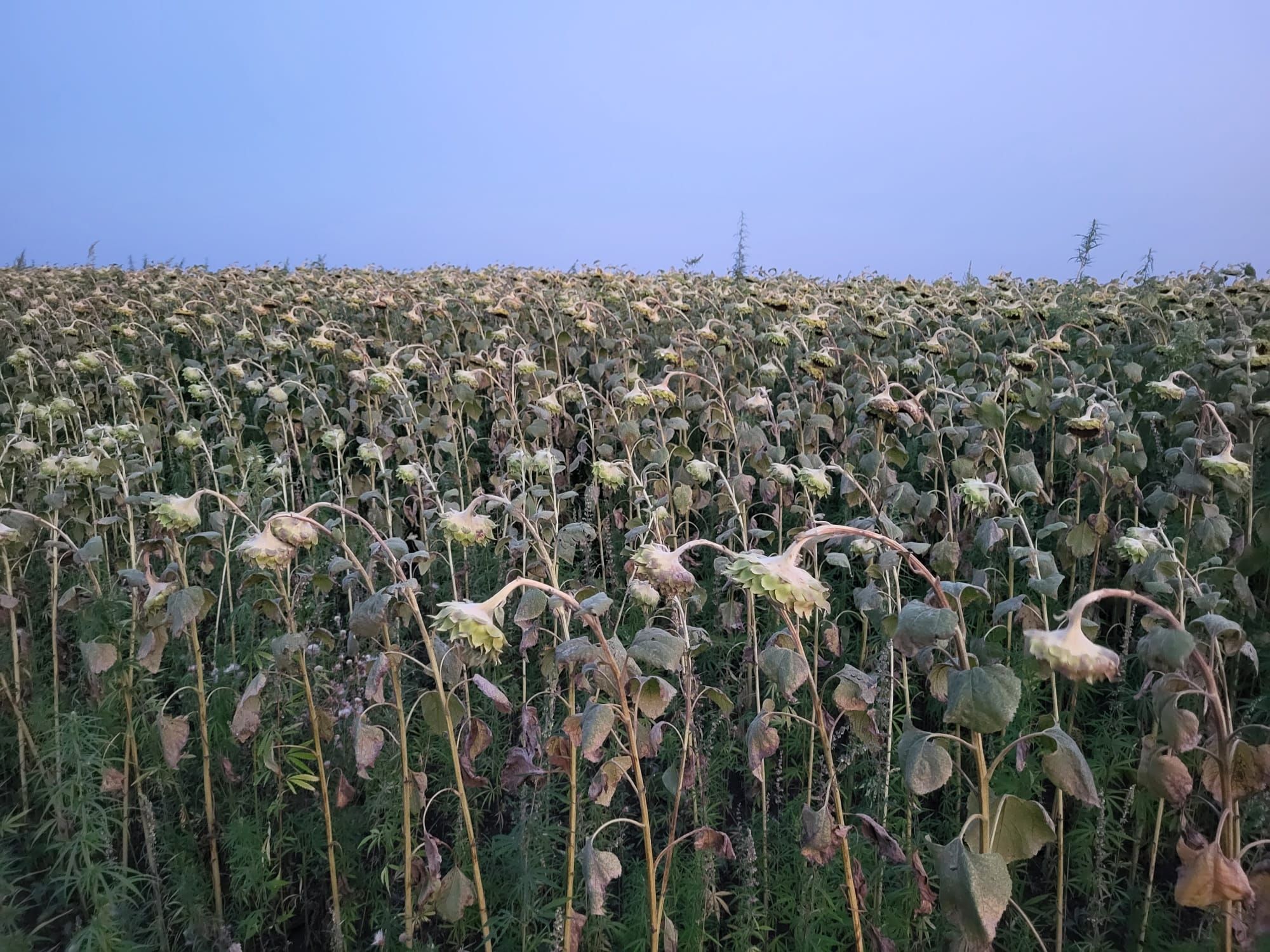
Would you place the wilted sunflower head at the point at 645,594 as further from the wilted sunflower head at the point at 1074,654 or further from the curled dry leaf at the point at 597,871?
the wilted sunflower head at the point at 1074,654

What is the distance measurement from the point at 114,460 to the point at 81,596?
84 cm

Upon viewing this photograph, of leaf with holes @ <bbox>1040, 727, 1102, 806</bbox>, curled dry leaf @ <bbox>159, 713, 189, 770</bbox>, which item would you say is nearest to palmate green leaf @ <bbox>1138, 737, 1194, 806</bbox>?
leaf with holes @ <bbox>1040, 727, 1102, 806</bbox>

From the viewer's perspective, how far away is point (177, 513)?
2045mm

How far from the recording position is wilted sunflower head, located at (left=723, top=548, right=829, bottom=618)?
1348 mm

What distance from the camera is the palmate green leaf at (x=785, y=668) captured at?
1.64m

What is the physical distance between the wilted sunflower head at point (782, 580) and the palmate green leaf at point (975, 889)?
447 mm

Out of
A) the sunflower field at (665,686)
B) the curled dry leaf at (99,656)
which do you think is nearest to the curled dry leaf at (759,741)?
the sunflower field at (665,686)

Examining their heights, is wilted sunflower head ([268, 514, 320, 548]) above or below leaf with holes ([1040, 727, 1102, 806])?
above

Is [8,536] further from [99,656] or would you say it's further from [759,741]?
[759,741]

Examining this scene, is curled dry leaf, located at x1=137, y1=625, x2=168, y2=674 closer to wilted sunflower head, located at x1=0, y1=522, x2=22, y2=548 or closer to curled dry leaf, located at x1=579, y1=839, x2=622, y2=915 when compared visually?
wilted sunflower head, located at x1=0, y1=522, x2=22, y2=548

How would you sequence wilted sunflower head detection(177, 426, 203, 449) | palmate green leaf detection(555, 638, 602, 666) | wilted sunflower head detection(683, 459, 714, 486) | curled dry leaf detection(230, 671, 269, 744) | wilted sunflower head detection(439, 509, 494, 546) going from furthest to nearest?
1. wilted sunflower head detection(177, 426, 203, 449)
2. wilted sunflower head detection(683, 459, 714, 486)
3. curled dry leaf detection(230, 671, 269, 744)
4. wilted sunflower head detection(439, 509, 494, 546)
5. palmate green leaf detection(555, 638, 602, 666)

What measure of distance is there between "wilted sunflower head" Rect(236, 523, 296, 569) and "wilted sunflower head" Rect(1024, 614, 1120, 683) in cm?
141

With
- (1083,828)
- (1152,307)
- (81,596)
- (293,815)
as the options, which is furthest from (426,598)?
(1152,307)

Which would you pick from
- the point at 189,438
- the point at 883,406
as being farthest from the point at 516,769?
the point at 189,438
